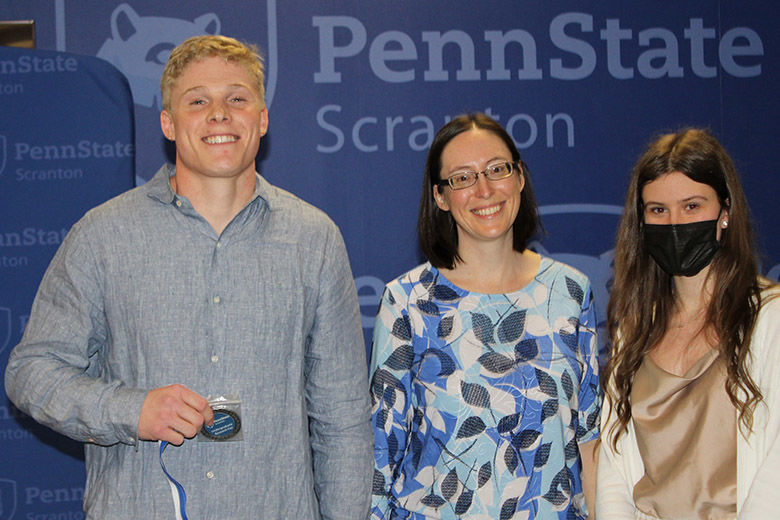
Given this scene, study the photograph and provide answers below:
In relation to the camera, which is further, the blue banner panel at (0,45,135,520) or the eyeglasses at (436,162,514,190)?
the blue banner panel at (0,45,135,520)

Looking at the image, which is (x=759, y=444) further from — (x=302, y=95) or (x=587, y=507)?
(x=302, y=95)

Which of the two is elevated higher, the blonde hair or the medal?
the blonde hair

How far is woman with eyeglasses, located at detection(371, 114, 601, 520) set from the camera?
2186mm

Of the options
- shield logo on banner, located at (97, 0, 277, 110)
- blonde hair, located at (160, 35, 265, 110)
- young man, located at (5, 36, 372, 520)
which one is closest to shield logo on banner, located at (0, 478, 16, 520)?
young man, located at (5, 36, 372, 520)

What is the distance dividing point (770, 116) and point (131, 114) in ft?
11.4

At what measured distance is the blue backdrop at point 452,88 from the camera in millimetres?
3949

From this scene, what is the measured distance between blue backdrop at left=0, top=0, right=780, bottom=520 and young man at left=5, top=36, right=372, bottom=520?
5.86ft

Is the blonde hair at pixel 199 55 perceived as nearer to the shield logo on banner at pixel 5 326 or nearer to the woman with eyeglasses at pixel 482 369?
the woman with eyeglasses at pixel 482 369

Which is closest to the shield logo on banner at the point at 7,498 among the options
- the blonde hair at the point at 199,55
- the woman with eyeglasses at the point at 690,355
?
the blonde hair at the point at 199,55

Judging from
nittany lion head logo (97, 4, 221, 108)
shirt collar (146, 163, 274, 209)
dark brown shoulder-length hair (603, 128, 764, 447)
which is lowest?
dark brown shoulder-length hair (603, 128, 764, 447)

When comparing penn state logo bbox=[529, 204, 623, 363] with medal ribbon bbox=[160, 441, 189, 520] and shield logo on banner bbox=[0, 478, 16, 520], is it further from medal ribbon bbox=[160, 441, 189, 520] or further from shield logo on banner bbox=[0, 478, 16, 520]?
shield logo on banner bbox=[0, 478, 16, 520]

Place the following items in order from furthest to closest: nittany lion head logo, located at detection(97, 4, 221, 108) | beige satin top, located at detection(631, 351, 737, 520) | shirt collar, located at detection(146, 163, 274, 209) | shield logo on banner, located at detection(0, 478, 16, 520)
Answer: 1. nittany lion head logo, located at detection(97, 4, 221, 108)
2. shield logo on banner, located at detection(0, 478, 16, 520)
3. shirt collar, located at detection(146, 163, 274, 209)
4. beige satin top, located at detection(631, 351, 737, 520)

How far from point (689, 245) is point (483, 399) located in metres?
0.73

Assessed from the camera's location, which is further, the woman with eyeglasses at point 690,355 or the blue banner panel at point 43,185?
the blue banner panel at point 43,185
